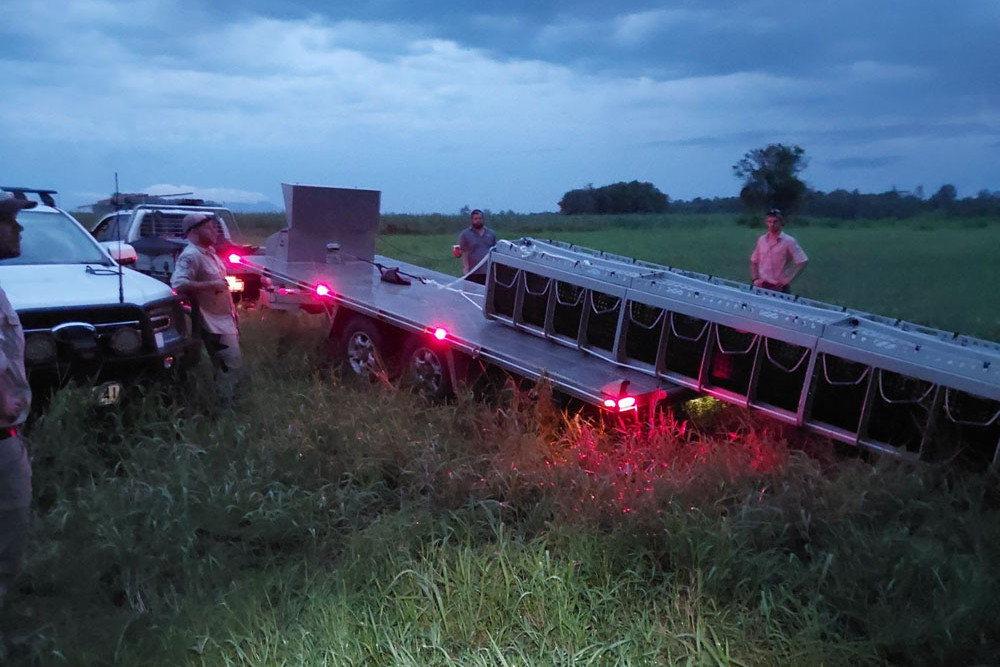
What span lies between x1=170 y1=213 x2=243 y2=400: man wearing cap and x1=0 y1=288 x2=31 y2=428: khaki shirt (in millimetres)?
3204

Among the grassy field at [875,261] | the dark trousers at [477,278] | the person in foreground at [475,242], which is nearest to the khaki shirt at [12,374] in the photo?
the dark trousers at [477,278]

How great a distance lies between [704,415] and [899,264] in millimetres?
15270

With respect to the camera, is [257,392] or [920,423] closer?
[920,423]

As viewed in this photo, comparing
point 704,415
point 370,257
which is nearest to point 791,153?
point 370,257

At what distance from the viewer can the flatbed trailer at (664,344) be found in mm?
4746

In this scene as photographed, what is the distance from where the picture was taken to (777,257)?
27.7 ft

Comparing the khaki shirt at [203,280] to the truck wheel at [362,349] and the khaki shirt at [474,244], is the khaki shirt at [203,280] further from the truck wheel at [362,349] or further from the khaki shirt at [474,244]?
the khaki shirt at [474,244]

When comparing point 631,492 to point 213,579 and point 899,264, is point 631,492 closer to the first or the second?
point 213,579

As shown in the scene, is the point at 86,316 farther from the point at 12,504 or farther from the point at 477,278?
the point at 477,278

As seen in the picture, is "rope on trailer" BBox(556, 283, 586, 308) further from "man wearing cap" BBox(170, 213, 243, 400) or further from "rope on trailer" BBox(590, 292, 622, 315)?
"man wearing cap" BBox(170, 213, 243, 400)

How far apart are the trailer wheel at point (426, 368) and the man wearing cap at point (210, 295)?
1495mm

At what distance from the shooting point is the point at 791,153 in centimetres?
3103

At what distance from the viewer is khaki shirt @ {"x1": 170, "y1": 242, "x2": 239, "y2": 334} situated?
273 inches

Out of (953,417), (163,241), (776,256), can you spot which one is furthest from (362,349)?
(953,417)
